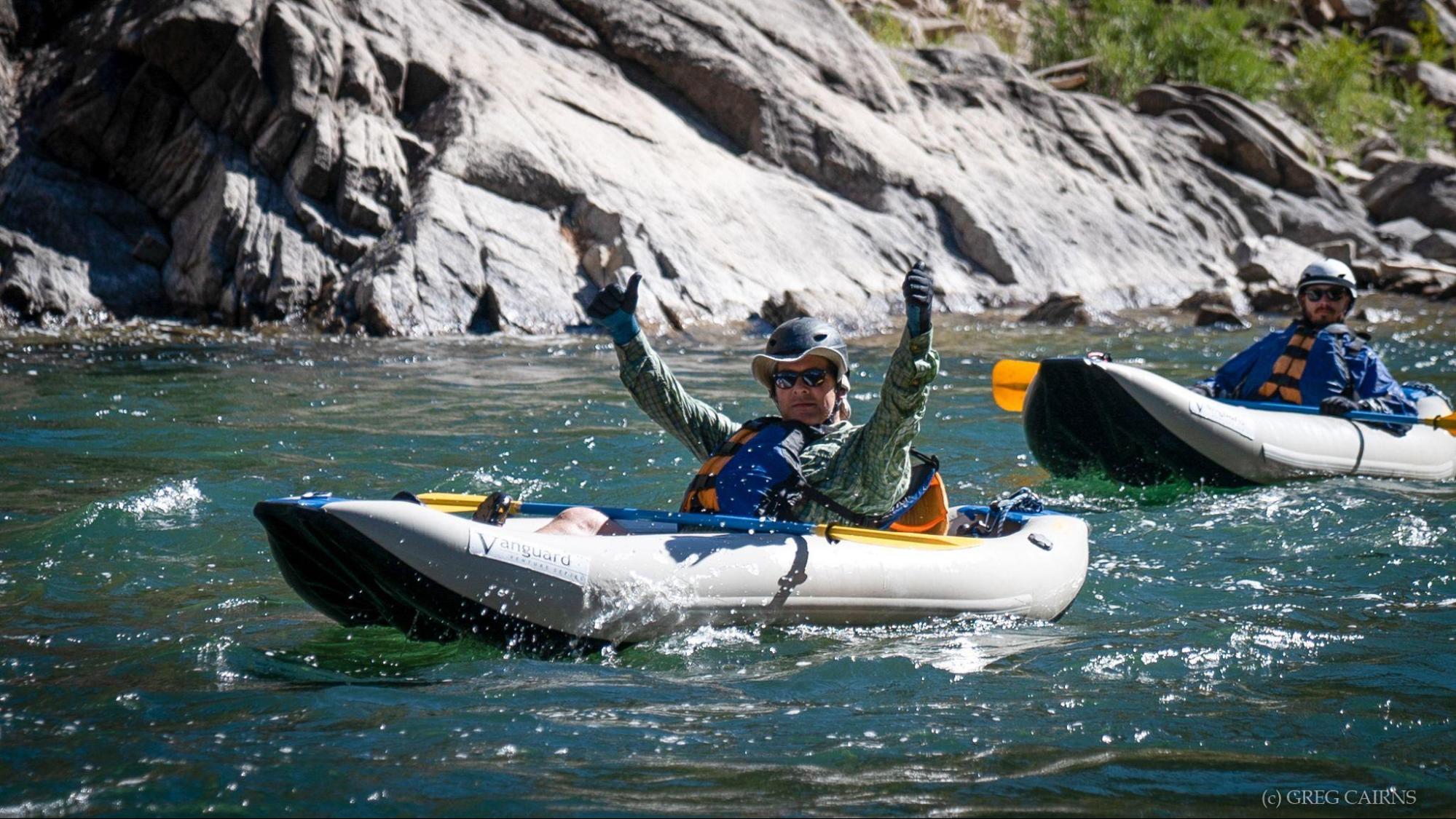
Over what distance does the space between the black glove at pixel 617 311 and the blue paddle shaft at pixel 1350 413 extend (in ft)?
12.2

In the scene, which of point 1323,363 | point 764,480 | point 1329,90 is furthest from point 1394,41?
point 764,480

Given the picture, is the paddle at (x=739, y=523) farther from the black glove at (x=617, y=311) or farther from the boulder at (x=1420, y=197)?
the boulder at (x=1420, y=197)

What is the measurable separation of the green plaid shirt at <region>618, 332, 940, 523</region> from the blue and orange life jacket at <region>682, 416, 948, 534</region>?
0.04m

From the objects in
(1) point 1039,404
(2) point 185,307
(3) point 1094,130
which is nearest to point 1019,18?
(3) point 1094,130

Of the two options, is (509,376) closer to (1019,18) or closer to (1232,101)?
(1232,101)

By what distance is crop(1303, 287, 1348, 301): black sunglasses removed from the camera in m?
7.50

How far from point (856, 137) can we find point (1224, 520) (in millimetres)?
10466

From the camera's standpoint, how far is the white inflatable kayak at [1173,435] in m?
6.79

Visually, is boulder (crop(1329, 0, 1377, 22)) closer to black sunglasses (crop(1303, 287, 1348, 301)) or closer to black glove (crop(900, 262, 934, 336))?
black sunglasses (crop(1303, 287, 1348, 301))

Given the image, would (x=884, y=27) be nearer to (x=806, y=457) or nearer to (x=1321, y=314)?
(x=1321, y=314)

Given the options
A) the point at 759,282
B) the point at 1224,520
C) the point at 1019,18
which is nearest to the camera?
the point at 1224,520

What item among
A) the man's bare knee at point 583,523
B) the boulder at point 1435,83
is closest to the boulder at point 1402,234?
the boulder at point 1435,83

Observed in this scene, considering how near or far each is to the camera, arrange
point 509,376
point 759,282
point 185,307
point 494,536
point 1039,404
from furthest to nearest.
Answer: point 759,282 → point 185,307 → point 509,376 → point 1039,404 → point 494,536

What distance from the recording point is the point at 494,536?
377 centimetres
